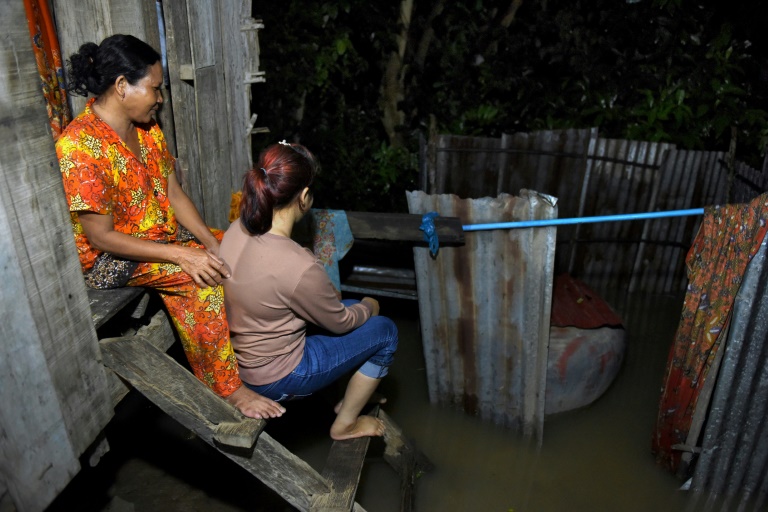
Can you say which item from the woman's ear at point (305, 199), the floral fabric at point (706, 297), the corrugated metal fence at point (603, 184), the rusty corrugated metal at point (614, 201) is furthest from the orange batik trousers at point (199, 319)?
the rusty corrugated metal at point (614, 201)

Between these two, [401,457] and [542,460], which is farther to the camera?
[542,460]

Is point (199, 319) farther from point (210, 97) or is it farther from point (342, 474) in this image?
point (210, 97)

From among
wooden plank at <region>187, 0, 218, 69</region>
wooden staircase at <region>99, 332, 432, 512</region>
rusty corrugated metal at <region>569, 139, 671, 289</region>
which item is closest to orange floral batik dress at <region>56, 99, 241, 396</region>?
wooden staircase at <region>99, 332, 432, 512</region>

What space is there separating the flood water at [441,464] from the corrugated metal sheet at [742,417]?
267mm

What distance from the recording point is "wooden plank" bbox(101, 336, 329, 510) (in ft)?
8.30

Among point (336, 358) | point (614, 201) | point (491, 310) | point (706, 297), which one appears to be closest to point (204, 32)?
point (336, 358)

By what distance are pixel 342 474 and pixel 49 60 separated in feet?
8.28

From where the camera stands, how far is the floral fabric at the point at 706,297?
3.36 metres

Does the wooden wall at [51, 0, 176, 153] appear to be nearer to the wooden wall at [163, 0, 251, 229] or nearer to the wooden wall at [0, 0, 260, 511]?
the wooden wall at [163, 0, 251, 229]

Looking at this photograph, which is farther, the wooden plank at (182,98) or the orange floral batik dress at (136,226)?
the wooden plank at (182,98)

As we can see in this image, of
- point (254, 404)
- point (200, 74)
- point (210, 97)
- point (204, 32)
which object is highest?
point (204, 32)

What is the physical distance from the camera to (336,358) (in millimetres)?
3057

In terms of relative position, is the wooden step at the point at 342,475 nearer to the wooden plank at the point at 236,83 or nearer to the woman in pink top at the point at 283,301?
the woman in pink top at the point at 283,301

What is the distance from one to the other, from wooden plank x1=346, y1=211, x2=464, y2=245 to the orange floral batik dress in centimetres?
126
